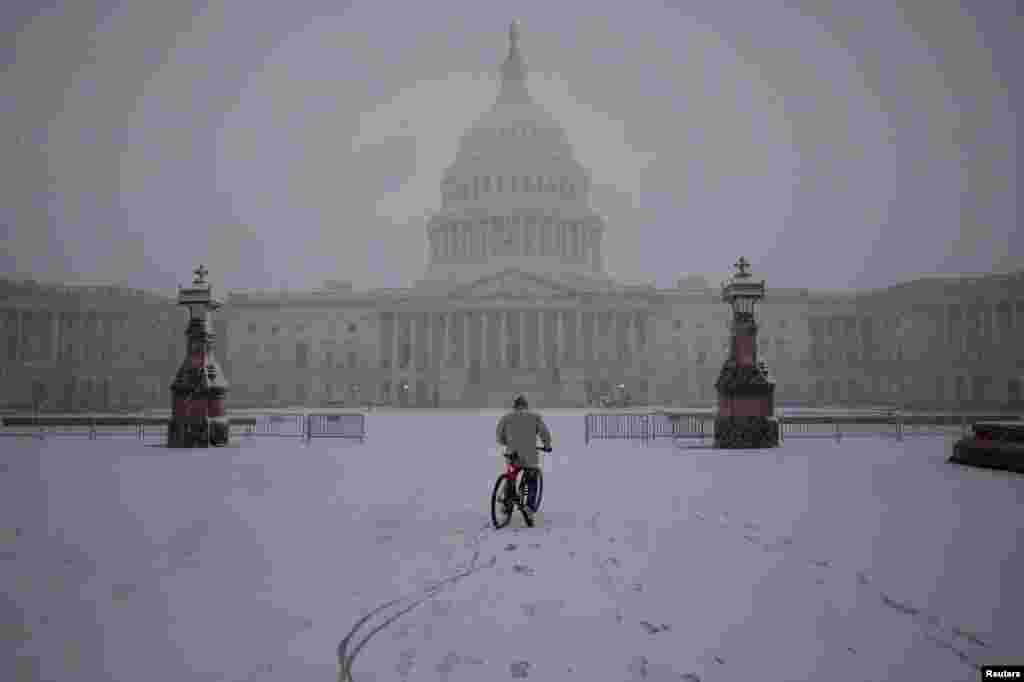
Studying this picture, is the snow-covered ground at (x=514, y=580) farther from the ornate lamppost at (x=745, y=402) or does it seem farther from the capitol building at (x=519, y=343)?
the capitol building at (x=519, y=343)

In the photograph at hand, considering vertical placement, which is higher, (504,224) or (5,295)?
(504,224)

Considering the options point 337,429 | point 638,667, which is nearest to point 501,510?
point 638,667

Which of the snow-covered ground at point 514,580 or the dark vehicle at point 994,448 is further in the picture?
the dark vehicle at point 994,448

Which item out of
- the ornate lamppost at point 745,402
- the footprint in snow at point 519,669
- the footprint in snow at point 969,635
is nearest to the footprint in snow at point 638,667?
the footprint in snow at point 519,669

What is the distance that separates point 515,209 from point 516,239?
4.59 meters

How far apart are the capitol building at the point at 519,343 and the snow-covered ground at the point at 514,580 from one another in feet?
216

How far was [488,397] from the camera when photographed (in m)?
83.8

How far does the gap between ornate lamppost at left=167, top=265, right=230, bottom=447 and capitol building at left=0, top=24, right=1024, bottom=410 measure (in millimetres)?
55602

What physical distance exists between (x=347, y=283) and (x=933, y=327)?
254 feet

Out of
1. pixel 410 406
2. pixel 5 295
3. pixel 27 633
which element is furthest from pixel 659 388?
pixel 27 633

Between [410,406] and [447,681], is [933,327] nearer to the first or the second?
[410,406]

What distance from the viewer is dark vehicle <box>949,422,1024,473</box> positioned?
1886 centimetres

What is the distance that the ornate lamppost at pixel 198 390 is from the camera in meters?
27.8

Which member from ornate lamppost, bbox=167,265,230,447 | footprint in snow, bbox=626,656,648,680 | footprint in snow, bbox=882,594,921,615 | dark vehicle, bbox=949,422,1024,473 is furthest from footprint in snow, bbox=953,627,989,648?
A: ornate lamppost, bbox=167,265,230,447
